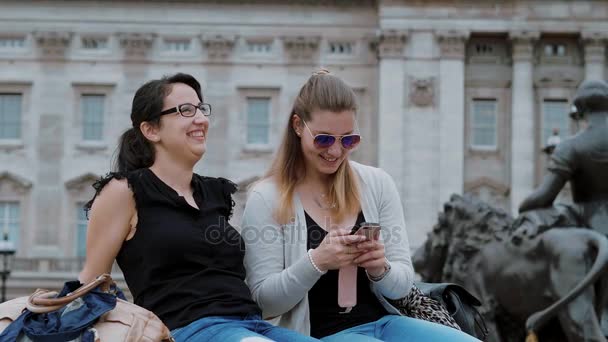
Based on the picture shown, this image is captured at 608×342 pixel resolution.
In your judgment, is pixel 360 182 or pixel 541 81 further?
pixel 541 81

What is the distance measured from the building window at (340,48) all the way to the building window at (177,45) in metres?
5.10

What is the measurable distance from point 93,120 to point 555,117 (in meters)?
16.1

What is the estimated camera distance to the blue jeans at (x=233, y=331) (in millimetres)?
3476

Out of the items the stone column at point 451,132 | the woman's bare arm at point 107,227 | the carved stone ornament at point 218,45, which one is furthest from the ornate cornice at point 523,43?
the woman's bare arm at point 107,227

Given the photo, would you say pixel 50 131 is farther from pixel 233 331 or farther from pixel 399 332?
pixel 233 331

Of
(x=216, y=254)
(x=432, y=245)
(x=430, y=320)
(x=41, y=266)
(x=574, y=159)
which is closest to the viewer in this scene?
(x=216, y=254)

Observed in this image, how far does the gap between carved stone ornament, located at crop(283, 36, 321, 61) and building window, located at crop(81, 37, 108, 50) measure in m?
6.39

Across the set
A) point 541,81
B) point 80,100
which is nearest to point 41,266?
point 80,100

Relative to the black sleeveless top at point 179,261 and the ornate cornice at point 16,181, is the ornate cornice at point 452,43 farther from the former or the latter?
the black sleeveless top at point 179,261

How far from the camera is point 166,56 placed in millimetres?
39406

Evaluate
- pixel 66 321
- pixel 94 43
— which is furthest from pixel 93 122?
pixel 66 321

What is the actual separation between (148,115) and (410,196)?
34.1m

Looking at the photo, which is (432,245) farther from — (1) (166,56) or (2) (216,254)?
(1) (166,56)

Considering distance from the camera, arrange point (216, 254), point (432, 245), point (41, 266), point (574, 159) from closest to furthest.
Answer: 1. point (216, 254)
2. point (574, 159)
3. point (432, 245)
4. point (41, 266)
